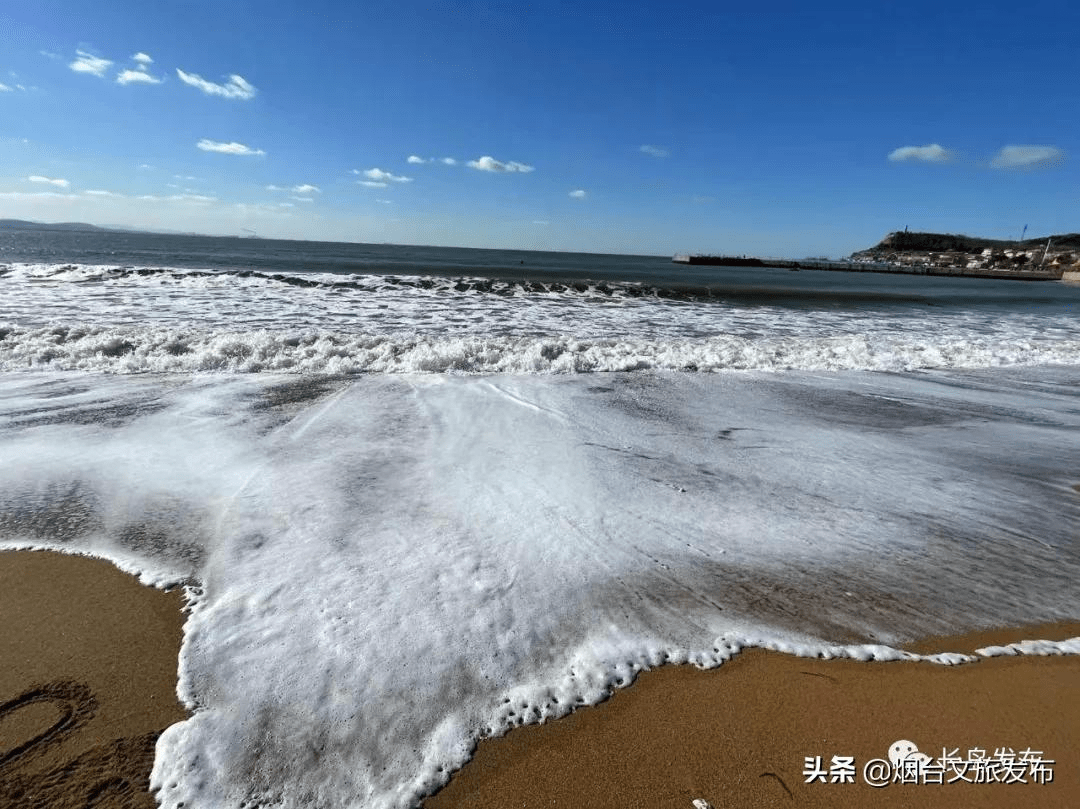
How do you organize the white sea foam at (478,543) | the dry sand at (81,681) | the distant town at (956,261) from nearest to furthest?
the dry sand at (81,681) < the white sea foam at (478,543) < the distant town at (956,261)

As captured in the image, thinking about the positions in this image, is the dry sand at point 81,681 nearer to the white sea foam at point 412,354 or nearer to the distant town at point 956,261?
the white sea foam at point 412,354

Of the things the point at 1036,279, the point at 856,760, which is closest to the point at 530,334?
the point at 856,760

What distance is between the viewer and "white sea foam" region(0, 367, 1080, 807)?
222 centimetres

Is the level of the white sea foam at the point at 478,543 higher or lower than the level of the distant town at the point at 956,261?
lower

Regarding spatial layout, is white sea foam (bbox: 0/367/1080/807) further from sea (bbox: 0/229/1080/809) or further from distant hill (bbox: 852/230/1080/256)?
distant hill (bbox: 852/230/1080/256)

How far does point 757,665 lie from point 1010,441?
523 centimetres

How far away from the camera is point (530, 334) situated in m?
11.1

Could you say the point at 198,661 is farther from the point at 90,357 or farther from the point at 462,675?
the point at 90,357

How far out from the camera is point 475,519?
3.77 m

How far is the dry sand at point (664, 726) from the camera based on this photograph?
1.92 meters

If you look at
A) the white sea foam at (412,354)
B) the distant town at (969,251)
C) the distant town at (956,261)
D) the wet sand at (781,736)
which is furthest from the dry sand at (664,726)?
the distant town at (969,251)

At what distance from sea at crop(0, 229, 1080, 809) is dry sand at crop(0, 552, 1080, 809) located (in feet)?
0.39

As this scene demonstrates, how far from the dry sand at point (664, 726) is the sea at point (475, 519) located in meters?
0.12

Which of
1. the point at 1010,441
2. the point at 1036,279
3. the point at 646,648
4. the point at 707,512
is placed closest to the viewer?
the point at 646,648
